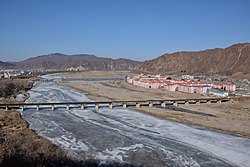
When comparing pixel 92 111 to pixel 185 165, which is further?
pixel 92 111

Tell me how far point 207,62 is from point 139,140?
12695 centimetres

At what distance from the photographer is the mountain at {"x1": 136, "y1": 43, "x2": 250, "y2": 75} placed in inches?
4557

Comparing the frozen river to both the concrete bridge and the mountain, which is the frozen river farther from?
the mountain

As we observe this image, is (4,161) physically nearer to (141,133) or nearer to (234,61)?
(141,133)

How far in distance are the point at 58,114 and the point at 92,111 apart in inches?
150

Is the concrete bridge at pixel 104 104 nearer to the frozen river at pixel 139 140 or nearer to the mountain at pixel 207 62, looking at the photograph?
the frozen river at pixel 139 140

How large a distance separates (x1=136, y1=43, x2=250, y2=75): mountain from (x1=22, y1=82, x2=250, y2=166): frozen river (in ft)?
267

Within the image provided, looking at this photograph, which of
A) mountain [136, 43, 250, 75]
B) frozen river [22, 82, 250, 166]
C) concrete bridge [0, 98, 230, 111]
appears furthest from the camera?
mountain [136, 43, 250, 75]

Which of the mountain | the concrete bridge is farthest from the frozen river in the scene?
the mountain

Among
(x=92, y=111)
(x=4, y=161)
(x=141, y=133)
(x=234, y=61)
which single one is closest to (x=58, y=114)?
(x=92, y=111)

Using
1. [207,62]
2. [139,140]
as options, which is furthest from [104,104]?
[207,62]

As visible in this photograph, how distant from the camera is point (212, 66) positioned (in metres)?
133

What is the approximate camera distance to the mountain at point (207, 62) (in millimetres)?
115750

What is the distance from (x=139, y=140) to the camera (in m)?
19.4
